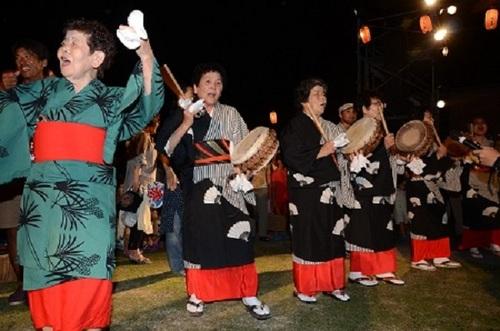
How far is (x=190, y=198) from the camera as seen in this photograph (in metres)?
3.95

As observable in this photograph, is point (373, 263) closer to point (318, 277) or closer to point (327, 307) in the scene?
point (318, 277)

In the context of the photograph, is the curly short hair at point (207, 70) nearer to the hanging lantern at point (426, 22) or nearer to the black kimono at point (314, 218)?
the black kimono at point (314, 218)

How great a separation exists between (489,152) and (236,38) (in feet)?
69.5

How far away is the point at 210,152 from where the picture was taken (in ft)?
12.9

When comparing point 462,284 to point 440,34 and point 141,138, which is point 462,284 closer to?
point 141,138

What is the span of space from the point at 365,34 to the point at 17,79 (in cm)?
1011

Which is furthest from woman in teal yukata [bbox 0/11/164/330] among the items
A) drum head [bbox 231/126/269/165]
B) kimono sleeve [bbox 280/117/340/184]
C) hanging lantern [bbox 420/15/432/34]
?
hanging lantern [bbox 420/15/432/34]

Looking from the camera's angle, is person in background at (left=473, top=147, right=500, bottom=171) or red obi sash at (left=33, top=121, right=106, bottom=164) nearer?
red obi sash at (left=33, top=121, right=106, bottom=164)

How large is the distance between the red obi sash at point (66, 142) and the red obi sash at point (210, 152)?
5.65ft

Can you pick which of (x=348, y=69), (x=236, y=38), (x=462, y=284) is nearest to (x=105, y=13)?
(x=236, y=38)

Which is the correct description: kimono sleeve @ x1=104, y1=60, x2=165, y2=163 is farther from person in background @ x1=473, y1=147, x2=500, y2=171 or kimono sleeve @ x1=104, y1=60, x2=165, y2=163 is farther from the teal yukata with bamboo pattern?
person in background @ x1=473, y1=147, x2=500, y2=171

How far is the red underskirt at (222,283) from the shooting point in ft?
12.8

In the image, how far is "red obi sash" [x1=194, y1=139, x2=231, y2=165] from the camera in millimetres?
3914

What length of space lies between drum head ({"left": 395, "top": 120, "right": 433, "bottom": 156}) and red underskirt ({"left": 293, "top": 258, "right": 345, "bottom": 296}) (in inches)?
70.3
